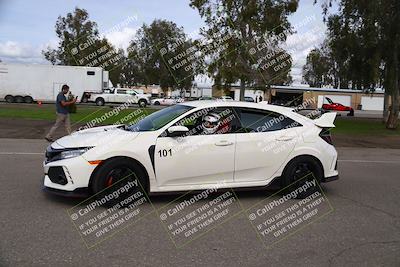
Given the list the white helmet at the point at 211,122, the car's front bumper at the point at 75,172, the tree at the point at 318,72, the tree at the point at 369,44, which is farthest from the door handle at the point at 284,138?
the tree at the point at 318,72

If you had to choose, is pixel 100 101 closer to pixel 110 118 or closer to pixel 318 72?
pixel 110 118

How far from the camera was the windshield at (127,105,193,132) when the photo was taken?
669cm

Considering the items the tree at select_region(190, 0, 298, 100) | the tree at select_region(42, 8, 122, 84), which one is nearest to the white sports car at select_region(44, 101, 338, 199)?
the tree at select_region(190, 0, 298, 100)

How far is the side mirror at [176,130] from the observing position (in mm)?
6395

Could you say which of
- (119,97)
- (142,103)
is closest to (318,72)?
(142,103)

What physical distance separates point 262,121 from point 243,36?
24.1 metres

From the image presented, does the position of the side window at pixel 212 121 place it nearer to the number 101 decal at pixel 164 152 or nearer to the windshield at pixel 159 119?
the windshield at pixel 159 119

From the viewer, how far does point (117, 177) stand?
624 centimetres

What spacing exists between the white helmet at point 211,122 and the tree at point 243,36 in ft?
77.0

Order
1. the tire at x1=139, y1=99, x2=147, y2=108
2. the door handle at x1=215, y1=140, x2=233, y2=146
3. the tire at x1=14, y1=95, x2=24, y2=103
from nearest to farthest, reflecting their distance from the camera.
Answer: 1. the door handle at x1=215, y1=140, x2=233, y2=146
2. the tire at x1=14, y1=95, x2=24, y2=103
3. the tire at x1=139, y1=99, x2=147, y2=108

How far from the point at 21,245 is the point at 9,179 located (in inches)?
136

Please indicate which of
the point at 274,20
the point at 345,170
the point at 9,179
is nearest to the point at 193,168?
the point at 9,179

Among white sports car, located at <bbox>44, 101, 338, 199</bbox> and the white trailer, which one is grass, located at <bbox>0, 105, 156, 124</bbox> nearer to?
the white trailer

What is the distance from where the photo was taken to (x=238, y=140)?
22.2ft
